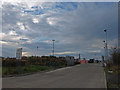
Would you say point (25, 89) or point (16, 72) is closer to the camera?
point (25, 89)

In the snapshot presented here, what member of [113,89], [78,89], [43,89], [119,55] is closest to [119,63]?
[119,55]

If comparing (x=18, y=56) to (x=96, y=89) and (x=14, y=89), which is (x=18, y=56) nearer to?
(x=14, y=89)

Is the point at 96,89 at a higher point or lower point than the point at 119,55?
lower

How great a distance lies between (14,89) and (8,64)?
21934 mm

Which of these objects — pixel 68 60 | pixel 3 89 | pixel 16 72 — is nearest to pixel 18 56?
pixel 16 72

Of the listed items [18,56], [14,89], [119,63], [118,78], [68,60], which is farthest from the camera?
[68,60]

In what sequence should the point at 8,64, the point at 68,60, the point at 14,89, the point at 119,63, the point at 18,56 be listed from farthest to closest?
1. the point at 68,60
2. the point at 8,64
3. the point at 18,56
4. the point at 119,63
5. the point at 14,89

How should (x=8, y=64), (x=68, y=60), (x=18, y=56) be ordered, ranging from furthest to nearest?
(x=68, y=60) → (x=8, y=64) → (x=18, y=56)

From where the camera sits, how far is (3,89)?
34.1ft

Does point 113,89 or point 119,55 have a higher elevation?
point 119,55

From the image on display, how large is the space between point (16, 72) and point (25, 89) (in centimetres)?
1206

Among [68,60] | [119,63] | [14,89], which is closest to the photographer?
[14,89]

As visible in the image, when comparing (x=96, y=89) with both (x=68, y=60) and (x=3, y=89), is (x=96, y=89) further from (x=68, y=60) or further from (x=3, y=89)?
(x=68, y=60)

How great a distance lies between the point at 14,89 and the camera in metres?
10.3
